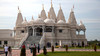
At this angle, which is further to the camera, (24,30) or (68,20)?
(68,20)

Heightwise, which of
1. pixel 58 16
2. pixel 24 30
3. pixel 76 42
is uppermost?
A: pixel 58 16

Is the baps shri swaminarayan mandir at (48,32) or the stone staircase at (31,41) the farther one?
the baps shri swaminarayan mandir at (48,32)

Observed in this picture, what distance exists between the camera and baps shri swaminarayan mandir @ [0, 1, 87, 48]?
49.5m

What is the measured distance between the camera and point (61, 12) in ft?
200

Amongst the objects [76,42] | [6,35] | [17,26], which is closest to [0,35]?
[6,35]

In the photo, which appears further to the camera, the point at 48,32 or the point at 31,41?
the point at 48,32

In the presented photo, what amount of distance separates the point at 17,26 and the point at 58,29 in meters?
12.5

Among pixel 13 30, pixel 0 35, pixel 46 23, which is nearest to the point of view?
pixel 46 23

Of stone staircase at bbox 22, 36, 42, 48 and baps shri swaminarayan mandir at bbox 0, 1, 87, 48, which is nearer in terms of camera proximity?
stone staircase at bbox 22, 36, 42, 48

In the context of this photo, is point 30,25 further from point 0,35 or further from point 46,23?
point 0,35

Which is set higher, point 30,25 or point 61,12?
point 61,12

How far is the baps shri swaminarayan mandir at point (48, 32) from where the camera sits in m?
49.5

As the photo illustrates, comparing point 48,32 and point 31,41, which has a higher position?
point 48,32

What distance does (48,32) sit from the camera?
50.5 metres
